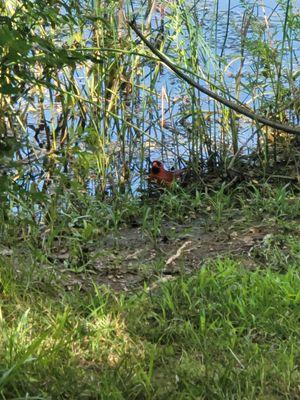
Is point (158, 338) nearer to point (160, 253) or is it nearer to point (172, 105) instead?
point (160, 253)

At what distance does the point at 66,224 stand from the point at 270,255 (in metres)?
1.21

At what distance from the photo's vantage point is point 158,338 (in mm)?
3512

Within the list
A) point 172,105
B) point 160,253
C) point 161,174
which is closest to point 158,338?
point 160,253

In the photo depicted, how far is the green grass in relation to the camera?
3033 mm

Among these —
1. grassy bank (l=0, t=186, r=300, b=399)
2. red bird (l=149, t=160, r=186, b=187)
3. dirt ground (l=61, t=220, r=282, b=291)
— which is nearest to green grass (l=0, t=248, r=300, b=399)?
grassy bank (l=0, t=186, r=300, b=399)

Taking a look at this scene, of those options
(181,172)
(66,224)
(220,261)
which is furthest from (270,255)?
(181,172)

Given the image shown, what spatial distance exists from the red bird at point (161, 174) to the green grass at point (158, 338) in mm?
1700

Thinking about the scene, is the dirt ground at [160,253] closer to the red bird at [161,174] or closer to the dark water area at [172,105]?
the red bird at [161,174]

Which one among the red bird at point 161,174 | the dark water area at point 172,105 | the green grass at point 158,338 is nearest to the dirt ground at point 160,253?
the green grass at point 158,338

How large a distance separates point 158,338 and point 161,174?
2.47 m

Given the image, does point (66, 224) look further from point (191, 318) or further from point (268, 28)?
point (268, 28)

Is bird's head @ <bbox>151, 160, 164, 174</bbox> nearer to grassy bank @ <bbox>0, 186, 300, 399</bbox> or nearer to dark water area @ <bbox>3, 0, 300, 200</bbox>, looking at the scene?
dark water area @ <bbox>3, 0, 300, 200</bbox>

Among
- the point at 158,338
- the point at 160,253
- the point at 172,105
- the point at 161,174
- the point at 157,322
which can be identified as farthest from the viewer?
the point at 172,105

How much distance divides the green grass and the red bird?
1700mm
